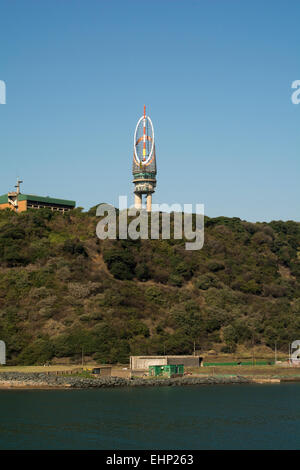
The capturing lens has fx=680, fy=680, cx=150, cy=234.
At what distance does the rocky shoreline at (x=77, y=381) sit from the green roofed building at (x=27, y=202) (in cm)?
5563

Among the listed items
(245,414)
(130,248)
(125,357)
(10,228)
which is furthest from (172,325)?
(245,414)

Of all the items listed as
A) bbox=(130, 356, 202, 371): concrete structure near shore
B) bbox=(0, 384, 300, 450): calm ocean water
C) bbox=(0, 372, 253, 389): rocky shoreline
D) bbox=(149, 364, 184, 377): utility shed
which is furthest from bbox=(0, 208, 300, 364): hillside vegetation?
bbox=(0, 384, 300, 450): calm ocean water

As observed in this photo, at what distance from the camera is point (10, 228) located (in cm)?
12762

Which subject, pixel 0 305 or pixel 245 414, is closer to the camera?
pixel 245 414

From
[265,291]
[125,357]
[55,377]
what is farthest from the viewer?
[265,291]

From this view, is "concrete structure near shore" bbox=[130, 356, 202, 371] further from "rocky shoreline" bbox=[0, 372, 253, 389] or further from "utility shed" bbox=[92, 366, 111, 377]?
"rocky shoreline" bbox=[0, 372, 253, 389]

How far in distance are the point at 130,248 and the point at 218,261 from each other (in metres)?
19.2

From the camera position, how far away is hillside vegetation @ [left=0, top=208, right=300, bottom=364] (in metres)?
105

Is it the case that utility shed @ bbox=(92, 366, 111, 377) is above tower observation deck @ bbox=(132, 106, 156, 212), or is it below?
below

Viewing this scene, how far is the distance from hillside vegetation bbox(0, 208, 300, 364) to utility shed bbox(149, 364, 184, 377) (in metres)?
5.80

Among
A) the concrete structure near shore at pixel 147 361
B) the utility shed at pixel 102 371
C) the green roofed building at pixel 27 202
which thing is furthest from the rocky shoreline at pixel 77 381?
the green roofed building at pixel 27 202
